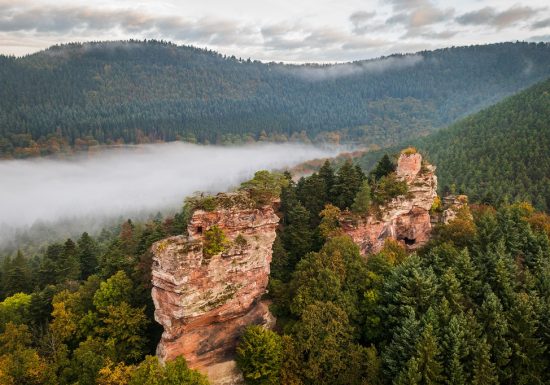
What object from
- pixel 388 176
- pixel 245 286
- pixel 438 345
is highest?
pixel 388 176

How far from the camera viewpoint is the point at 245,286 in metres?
41.4

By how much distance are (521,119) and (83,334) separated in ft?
494

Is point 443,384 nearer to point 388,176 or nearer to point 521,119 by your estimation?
point 388,176

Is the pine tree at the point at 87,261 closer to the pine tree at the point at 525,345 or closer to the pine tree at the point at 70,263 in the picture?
the pine tree at the point at 70,263

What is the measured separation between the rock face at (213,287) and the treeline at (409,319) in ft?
8.63

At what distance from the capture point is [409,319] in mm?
36688

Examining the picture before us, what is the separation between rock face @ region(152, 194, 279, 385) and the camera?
37.2 meters

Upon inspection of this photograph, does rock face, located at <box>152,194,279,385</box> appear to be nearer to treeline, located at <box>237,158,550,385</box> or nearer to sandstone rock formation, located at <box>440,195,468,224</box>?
treeline, located at <box>237,158,550,385</box>

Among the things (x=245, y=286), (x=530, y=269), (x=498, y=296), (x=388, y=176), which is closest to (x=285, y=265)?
(x=245, y=286)

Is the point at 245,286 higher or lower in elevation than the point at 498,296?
higher

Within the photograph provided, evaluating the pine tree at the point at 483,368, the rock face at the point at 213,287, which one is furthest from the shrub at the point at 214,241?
the pine tree at the point at 483,368

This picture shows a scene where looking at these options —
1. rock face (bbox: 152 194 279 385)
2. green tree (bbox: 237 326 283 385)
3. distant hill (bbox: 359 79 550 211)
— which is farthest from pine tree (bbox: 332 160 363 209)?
distant hill (bbox: 359 79 550 211)

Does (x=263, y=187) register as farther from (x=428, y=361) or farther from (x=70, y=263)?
(x=70, y=263)

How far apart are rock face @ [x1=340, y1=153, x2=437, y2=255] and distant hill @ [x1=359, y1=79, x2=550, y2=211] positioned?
27.4 m
